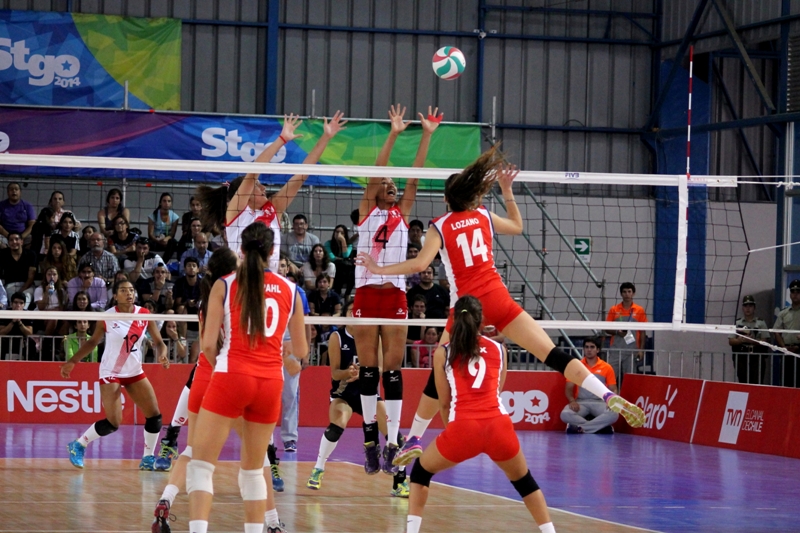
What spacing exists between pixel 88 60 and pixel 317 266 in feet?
21.5

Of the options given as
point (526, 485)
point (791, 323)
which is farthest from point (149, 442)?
point (791, 323)

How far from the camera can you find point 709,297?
75.0 ft

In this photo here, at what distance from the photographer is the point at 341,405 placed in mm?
10227

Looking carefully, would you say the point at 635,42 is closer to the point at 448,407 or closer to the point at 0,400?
the point at 0,400

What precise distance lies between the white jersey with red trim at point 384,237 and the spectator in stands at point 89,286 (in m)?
6.80

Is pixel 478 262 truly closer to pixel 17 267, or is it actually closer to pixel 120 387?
pixel 120 387

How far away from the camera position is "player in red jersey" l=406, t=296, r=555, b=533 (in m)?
6.46

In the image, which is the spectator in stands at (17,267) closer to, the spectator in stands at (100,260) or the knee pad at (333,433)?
the spectator in stands at (100,260)

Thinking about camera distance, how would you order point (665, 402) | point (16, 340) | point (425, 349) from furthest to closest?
point (425, 349) < point (665, 402) < point (16, 340)

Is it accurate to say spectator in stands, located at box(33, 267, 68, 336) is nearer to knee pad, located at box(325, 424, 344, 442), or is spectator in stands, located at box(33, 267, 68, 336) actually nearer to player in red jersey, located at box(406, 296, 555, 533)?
knee pad, located at box(325, 424, 344, 442)

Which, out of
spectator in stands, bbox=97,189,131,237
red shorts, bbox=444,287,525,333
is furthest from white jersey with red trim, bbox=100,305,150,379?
spectator in stands, bbox=97,189,131,237

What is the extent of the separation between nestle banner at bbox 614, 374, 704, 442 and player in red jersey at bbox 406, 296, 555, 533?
908cm

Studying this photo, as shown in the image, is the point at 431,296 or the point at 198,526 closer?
the point at 198,526

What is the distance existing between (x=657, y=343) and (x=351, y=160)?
753 centimetres
